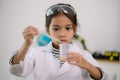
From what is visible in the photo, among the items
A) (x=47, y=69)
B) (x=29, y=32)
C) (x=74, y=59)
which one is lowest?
(x=47, y=69)

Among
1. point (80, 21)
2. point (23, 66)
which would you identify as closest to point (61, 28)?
point (23, 66)

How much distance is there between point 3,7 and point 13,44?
1.63ft

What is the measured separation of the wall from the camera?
8.44 feet

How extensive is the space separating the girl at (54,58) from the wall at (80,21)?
4.77 feet

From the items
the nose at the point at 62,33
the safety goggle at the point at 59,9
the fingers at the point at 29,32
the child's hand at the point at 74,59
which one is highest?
the safety goggle at the point at 59,9

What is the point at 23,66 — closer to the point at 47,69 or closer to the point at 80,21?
the point at 47,69

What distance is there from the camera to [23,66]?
111 centimetres

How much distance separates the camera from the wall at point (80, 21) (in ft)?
8.44

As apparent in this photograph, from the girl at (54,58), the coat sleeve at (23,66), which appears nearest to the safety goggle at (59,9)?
the girl at (54,58)

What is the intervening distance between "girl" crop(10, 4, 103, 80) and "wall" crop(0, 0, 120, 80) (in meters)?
1.45

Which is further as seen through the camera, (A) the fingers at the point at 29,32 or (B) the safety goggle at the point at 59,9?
(B) the safety goggle at the point at 59,9

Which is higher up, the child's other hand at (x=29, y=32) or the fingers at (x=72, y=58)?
the child's other hand at (x=29, y=32)

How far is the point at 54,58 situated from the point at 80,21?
153 cm

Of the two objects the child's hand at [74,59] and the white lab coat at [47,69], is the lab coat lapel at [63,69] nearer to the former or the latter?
the white lab coat at [47,69]
